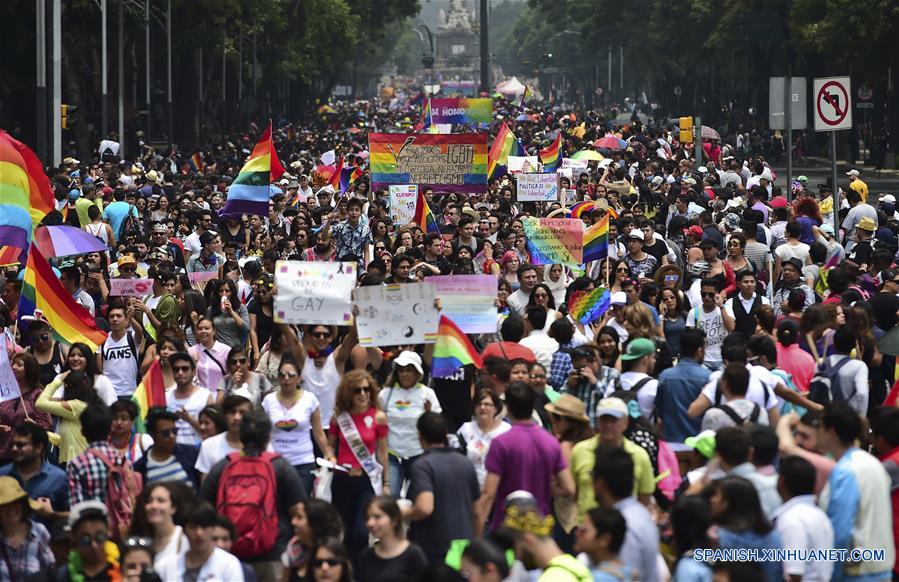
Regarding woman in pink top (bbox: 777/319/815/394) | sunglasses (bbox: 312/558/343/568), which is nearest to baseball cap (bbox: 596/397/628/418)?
sunglasses (bbox: 312/558/343/568)

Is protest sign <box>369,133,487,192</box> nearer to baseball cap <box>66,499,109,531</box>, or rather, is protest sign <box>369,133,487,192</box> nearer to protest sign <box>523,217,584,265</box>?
protest sign <box>523,217,584,265</box>

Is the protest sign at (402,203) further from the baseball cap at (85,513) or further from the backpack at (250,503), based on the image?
the baseball cap at (85,513)

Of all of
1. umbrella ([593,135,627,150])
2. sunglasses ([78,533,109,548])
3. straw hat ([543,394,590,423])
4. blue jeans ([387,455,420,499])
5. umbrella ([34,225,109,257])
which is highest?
umbrella ([34,225,109,257])

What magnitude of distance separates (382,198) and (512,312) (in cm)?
1167

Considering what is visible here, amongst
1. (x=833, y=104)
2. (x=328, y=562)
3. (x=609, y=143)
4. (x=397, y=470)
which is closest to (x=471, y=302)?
(x=397, y=470)

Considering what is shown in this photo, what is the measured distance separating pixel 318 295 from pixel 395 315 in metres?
0.58

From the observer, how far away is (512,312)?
13.6m

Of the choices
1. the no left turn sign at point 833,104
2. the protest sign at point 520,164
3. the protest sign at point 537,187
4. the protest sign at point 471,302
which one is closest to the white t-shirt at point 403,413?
the protest sign at point 471,302

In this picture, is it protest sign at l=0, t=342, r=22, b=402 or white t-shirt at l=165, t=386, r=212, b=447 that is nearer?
white t-shirt at l=165, t=386, r=212, b=447

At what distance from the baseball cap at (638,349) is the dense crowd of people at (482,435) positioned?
15 mm

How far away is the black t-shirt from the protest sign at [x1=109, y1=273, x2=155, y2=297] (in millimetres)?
7026

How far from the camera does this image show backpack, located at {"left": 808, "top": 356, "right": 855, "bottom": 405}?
10.7 meters

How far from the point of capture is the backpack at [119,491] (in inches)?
338

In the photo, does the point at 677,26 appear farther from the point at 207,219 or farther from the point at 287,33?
the point at 207,219
